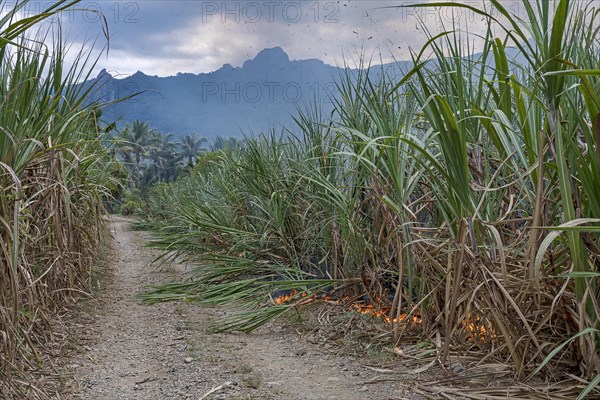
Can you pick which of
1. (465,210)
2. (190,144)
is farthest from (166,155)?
(465,210)

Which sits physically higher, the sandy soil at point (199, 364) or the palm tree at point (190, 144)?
the palm tree at point (190, 144)

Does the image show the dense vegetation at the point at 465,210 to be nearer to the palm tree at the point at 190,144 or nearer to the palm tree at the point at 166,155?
the palm tree at the point at 166,155

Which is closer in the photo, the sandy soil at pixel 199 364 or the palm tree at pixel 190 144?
the sandy soil at pixel 199 364

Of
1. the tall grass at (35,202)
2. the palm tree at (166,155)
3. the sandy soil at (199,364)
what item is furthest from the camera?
the palm tree at (166,155)

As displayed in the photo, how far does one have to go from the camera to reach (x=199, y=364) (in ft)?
8.87

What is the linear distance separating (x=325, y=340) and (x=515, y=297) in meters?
1.25

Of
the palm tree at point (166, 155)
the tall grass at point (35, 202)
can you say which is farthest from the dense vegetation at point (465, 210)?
the palm tree at point (166, 155)

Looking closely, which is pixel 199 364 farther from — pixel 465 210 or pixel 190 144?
pixel 190 144

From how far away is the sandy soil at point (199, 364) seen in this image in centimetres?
232

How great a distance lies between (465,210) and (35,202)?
5.49 feet

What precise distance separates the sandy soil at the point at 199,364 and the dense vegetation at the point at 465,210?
26 cm

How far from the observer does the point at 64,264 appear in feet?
10.3

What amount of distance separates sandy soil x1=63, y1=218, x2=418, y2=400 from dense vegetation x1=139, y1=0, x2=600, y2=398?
26cm

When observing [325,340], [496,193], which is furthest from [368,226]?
[496,193]
